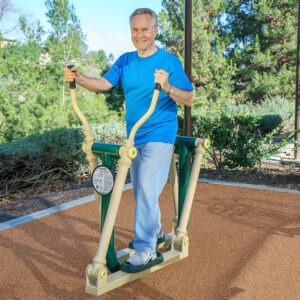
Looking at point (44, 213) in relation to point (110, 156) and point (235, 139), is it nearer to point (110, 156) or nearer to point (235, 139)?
point (110, 156)

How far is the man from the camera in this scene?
9.69ft

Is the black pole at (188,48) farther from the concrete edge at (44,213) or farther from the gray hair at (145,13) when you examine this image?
the gray hair at (145,13)

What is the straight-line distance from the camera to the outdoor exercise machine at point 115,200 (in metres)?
2.72

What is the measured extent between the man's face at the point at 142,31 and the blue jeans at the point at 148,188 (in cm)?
63

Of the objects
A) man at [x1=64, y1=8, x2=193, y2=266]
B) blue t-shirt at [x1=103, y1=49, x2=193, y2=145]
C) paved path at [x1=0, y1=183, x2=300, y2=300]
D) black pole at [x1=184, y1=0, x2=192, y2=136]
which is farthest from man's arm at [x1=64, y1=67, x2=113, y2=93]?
black pole at [x1=184, y1=0, x2=192, y2=136]

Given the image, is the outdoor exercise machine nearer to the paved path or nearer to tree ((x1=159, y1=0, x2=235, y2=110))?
the paved path

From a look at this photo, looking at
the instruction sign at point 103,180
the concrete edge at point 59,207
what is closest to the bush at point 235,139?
the concrete edge at point 59,207

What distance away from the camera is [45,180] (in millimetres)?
6801

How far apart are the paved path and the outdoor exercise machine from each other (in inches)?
5.1

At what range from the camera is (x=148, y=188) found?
2977 millimetres

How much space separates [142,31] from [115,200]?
1.07 meters

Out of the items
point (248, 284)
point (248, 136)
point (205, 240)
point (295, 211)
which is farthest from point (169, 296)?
point (248, 136)

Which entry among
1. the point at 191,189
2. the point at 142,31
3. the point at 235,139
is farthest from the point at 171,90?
the point at 235,139

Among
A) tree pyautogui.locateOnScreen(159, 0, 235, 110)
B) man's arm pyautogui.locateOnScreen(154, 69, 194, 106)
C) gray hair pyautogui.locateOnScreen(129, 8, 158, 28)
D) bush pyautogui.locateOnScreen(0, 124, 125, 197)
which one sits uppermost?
tree pyautogui.locateOnScreen(159, 0, 235, 110)
